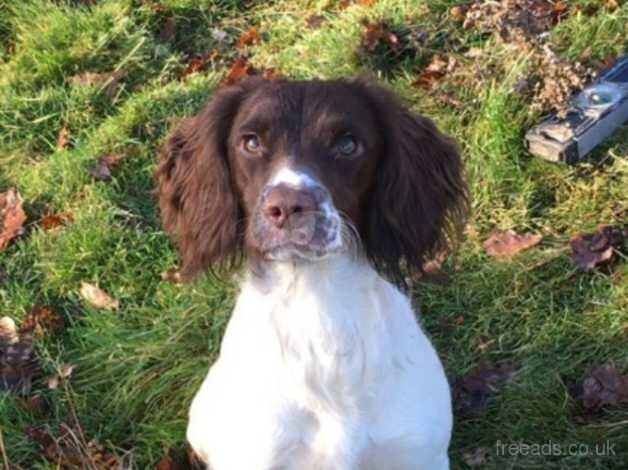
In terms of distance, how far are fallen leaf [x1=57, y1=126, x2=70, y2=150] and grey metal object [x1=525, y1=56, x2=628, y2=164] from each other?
1904 millimetres

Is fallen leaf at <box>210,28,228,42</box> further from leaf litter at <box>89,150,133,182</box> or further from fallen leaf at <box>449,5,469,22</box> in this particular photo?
fallen leaf at <box>449,5,469,22</box>

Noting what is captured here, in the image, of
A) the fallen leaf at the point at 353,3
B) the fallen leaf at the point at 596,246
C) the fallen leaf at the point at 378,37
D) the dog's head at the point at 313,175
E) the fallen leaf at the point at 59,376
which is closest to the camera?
the dog's head at the point at 313,175

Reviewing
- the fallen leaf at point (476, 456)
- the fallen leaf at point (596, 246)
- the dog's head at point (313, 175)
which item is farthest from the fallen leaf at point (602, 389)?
the dog's head at point (313, 175)

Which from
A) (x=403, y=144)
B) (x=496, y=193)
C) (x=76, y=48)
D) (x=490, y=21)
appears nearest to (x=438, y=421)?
(x=403, y=144)

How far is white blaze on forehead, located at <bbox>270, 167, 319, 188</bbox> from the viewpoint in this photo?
8.23 ft

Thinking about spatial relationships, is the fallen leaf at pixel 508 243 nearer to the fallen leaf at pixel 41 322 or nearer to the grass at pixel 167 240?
the grass at pixel 167 240

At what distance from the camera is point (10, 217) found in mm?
4551

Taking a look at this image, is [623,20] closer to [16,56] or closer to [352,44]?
[352,44]

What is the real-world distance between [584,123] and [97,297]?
1.86 m

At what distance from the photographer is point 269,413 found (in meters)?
2.89

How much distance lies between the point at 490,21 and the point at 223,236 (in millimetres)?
2247

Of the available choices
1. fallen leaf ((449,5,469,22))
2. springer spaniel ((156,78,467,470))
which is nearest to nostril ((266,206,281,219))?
springer spaniel ((156,78,467,470))

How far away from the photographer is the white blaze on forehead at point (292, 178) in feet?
8.23

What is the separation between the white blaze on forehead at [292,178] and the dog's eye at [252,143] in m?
0.16
